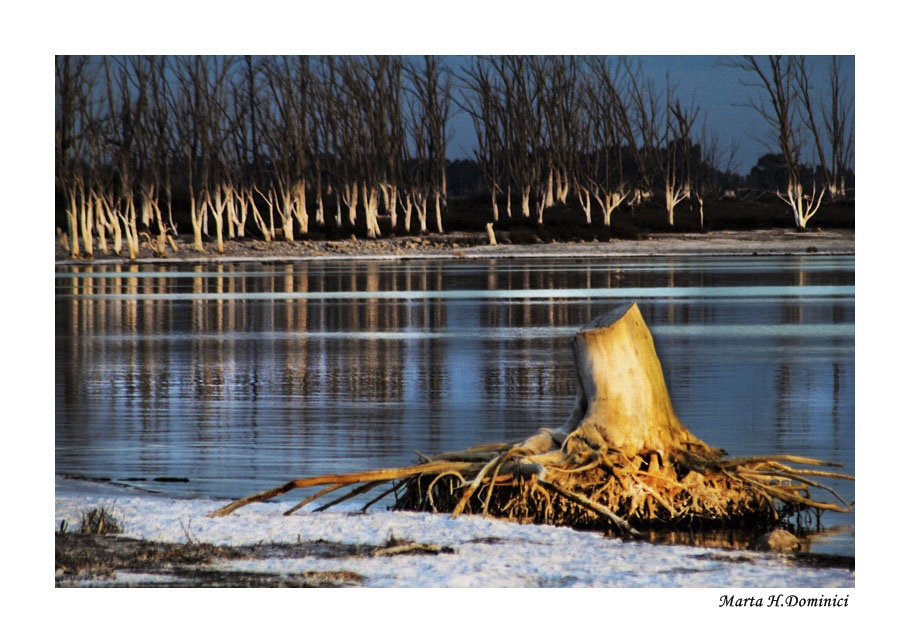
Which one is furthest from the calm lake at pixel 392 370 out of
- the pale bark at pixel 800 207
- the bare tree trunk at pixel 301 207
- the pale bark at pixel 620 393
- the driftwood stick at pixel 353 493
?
the bare tree trunk at pixel 301 207

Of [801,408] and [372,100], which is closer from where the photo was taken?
[801,408]

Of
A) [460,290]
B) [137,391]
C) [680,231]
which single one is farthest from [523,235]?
[137,391]

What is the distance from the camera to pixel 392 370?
16.1 m

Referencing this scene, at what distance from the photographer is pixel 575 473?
27.4ft

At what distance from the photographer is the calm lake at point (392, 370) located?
35.6ft

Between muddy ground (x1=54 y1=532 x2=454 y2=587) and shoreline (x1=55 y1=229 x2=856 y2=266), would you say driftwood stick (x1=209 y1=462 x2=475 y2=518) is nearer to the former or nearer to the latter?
muddy ground (x1=54 y1=532 x2=454 y2=587)

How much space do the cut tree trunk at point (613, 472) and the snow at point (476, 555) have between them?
0.16 meters

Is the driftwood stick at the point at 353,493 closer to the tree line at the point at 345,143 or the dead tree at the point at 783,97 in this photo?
the dead tree at the point at 783,97

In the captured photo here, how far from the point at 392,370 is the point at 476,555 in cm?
848

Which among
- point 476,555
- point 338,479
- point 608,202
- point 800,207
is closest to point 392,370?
point 338,479
